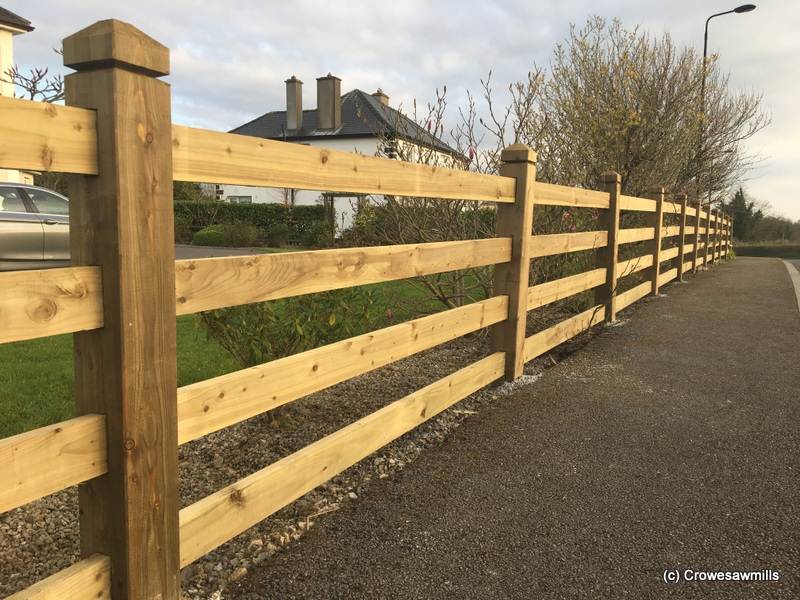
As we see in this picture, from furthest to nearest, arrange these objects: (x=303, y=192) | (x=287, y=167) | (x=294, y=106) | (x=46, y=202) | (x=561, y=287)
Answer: (x=294, y=106) → (x=303, y=192) → (x=46, y=202) → (x=561, y=287) → (x=287, y=167)

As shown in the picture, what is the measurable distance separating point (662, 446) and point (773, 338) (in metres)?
3.68

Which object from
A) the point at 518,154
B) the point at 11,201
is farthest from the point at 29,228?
the point at 518,154

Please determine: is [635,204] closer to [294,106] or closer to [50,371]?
[50,371]

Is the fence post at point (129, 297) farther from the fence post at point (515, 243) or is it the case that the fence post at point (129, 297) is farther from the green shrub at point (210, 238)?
the green shrub at point (210, 238)

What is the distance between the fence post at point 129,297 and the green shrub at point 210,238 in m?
23.7

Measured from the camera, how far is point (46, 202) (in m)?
11.3

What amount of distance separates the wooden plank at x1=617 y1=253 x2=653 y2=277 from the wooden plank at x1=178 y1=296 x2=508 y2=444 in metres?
4.40

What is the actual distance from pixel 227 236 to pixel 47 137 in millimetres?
23801

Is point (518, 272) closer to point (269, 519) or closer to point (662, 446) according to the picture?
point (662, 446)

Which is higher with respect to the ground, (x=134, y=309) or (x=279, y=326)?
(x=134, y=309)

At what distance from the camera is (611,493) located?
300cm

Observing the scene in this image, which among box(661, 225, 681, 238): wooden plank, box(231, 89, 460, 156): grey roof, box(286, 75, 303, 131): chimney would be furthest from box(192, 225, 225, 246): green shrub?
box(661, 225, 681, 238): wooden plank

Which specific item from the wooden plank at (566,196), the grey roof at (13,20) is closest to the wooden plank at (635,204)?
the wooden plank at (566,196)

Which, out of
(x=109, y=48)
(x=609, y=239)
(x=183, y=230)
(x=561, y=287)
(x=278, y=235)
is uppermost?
(x=109, y=48)
